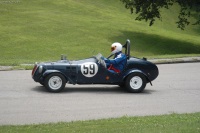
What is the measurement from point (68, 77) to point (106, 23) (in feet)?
92.7

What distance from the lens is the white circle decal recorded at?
13.0 metres

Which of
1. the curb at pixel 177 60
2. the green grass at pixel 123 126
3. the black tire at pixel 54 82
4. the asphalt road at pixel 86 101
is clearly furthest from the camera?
the curb at pixel 177 60

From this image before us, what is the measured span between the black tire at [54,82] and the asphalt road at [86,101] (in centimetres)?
21

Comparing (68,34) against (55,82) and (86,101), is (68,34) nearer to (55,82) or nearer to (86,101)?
(55,82)

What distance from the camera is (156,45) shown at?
1403 inches

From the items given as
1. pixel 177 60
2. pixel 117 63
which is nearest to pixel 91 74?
pixel 117 63

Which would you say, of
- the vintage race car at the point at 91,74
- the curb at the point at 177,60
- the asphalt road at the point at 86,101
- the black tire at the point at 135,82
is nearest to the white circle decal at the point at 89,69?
the vintage race car at the point at 91,74

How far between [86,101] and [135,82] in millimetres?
2319

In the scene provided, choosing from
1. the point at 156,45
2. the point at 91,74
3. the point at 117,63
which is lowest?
the point at 156,45

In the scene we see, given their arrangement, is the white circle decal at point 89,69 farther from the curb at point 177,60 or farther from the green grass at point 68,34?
the green grass at point 68,34

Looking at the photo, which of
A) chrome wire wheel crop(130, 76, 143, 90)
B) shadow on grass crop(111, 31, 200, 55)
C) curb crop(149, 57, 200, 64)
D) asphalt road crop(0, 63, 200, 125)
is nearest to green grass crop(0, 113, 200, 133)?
asphalt road crop(0, 63, 200, 125)

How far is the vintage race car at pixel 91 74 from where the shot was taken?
42.1 ft

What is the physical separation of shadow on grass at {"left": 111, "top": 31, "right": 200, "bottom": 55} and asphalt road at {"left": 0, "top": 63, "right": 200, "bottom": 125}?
57.0 feet

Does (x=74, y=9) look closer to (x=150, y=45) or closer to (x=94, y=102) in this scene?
(x=150, y=45)
